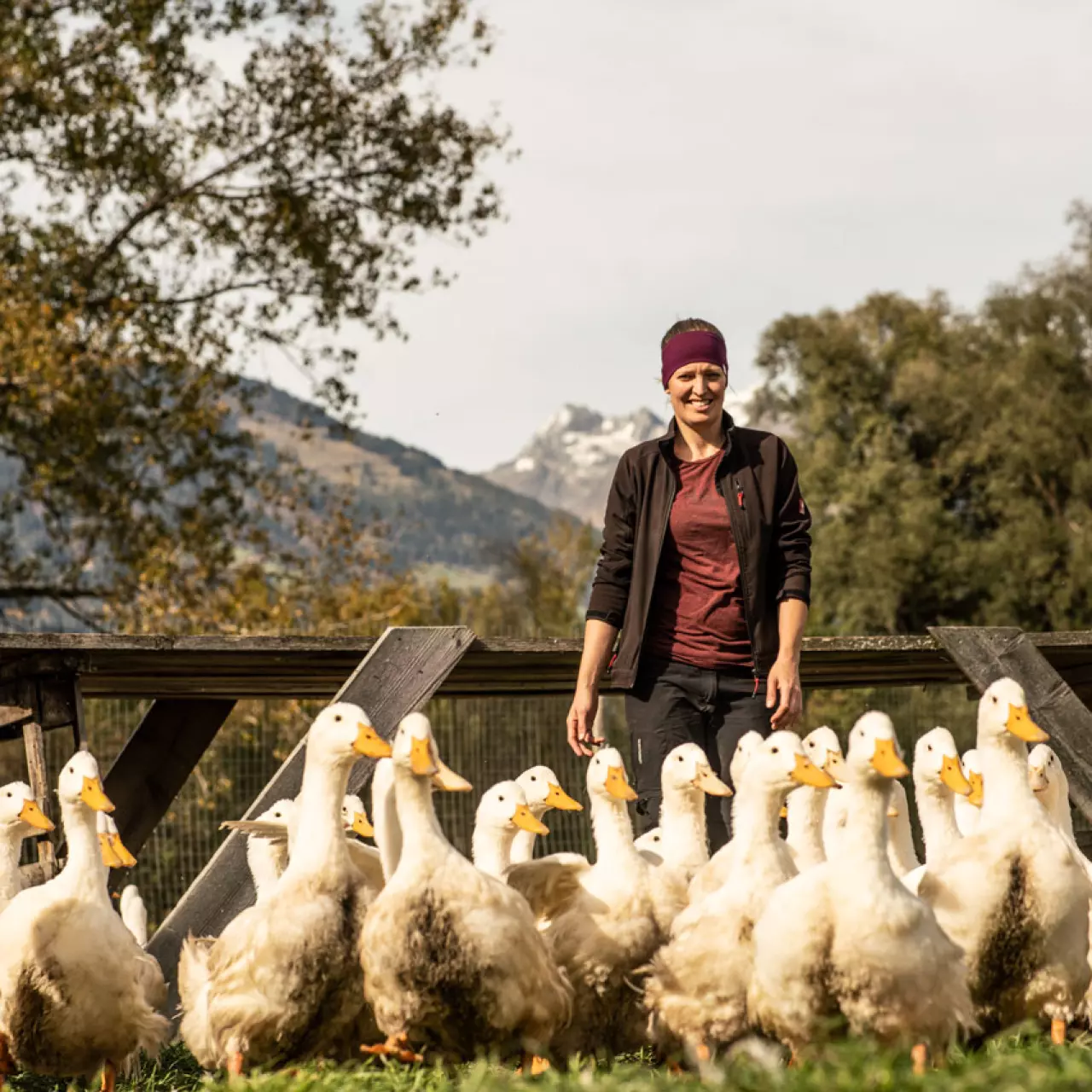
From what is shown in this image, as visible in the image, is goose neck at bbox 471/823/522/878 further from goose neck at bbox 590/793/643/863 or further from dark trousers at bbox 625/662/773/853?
dark trousers at bbox 625/662/773/853

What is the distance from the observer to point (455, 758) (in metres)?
13.1

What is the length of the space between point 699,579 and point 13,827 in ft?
9.84

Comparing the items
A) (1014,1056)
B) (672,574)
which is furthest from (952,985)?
(672,574)

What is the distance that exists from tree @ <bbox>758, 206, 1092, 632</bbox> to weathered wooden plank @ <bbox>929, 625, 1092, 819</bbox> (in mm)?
22182

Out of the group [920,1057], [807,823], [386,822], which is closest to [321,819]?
[386,822]

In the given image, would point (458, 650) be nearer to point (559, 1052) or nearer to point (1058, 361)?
point (559, 1052)

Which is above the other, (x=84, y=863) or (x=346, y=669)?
(x=346, y=669)

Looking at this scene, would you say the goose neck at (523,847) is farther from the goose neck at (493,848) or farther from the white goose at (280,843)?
the white goose at (280,843)

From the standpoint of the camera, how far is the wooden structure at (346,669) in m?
7.14

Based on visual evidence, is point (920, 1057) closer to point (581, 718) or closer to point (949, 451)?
point (581, 718)

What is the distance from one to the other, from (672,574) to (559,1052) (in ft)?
5.80

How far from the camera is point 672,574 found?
21.9ft

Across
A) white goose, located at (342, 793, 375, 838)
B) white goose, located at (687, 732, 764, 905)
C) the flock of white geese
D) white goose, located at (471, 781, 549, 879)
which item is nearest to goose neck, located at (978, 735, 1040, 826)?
the flock of white geese

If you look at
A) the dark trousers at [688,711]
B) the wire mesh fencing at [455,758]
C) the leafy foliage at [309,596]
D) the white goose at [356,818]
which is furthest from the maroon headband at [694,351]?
the leafy foliage at [309,596]
